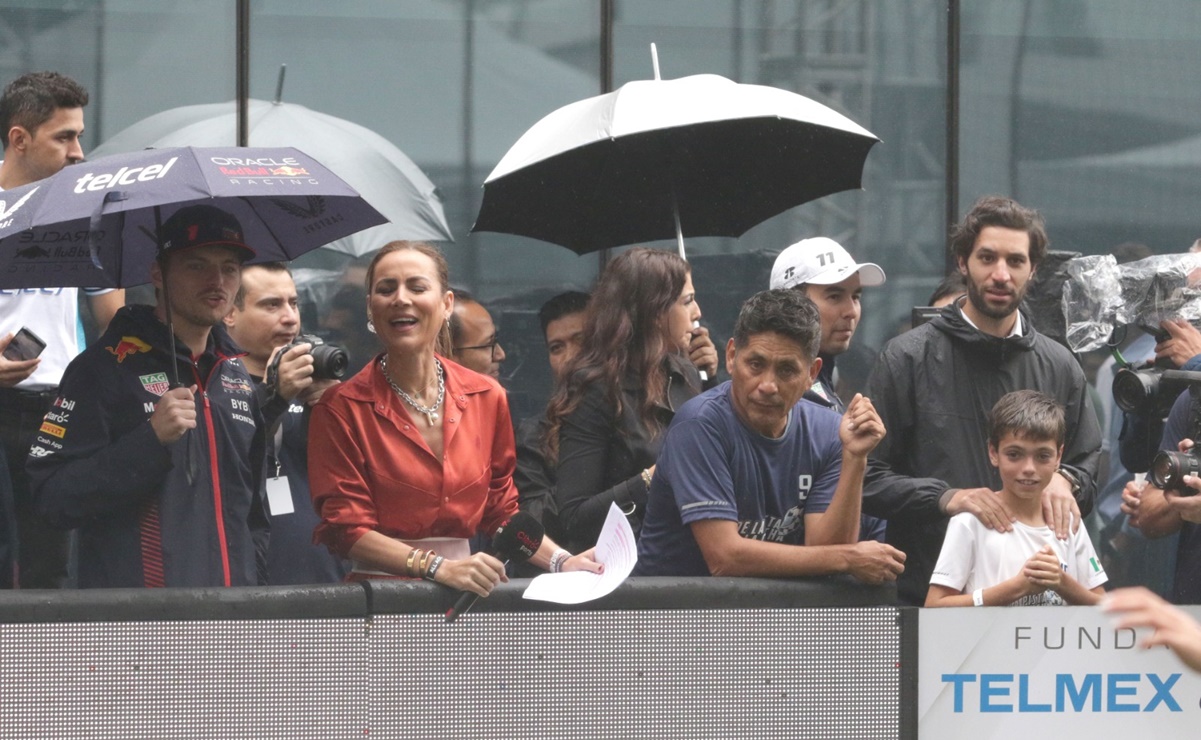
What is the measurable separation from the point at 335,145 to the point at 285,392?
8.77 feet

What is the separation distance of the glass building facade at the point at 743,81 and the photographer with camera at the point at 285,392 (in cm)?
196

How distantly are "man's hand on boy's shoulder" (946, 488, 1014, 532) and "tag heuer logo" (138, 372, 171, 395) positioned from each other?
2337mm

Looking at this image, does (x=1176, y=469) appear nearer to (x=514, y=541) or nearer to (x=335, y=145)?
(x=514, y=541)

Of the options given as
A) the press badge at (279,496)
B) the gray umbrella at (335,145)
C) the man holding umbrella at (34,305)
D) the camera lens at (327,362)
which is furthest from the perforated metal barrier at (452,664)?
the gray umbrella at (335,145)

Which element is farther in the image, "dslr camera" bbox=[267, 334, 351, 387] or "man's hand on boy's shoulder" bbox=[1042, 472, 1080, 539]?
"dslr camera" bbox=[267, 334, 351, 387]

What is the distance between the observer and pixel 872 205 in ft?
27.7

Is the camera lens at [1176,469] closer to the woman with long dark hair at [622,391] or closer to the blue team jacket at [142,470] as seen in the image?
the woman with long dark hair at [622,391]

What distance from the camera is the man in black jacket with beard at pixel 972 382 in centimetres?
530

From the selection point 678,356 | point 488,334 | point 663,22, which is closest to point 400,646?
point 678,356

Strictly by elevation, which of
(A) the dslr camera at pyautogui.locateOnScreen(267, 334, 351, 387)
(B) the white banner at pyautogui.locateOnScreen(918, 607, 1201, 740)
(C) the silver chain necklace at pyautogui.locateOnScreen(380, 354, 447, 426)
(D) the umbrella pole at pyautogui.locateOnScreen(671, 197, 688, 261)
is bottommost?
(B) the white banner at pyautogui.locateOnScreen(918, 607, 1201, 740)

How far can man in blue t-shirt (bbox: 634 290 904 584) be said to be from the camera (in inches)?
172

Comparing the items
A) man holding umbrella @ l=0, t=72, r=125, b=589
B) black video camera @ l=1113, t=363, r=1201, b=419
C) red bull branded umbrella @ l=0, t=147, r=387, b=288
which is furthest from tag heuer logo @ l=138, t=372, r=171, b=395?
black video camera @ l=1113, t=363, r=1201, b=419

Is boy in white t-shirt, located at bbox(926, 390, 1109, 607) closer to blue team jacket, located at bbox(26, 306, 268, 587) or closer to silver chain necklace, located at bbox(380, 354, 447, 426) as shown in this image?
silver chain necklace, located at bbox(380, 354, 447, 426)

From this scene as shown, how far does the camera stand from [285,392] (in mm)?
5090
